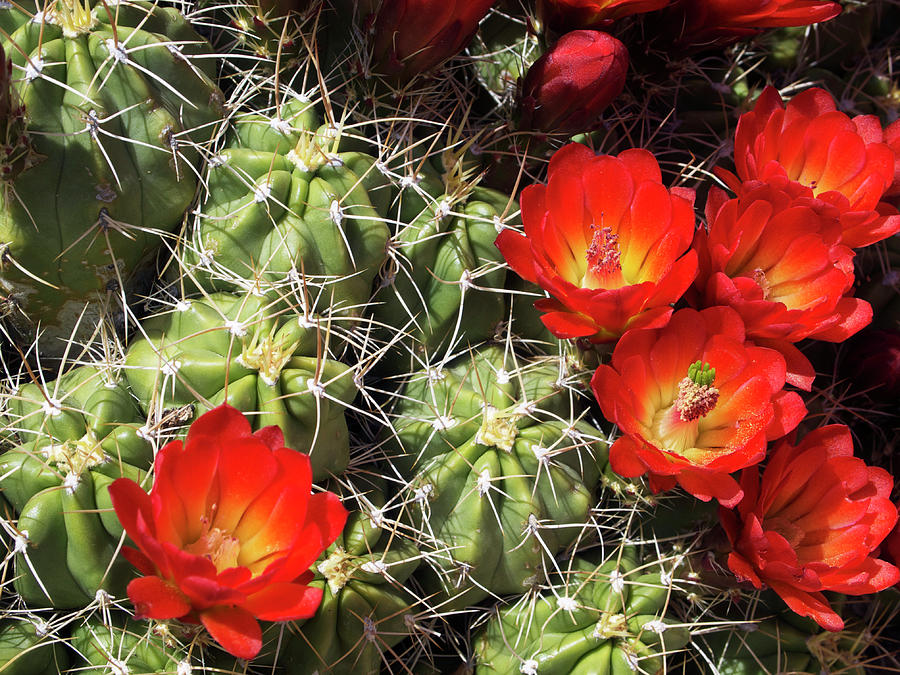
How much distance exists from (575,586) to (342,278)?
589mm

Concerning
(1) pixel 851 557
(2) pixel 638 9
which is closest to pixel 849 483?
(1) pixel 851 557

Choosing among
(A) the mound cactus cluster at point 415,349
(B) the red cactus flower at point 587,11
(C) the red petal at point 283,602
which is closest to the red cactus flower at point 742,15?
(A) the mound cactus cluster at point 415,349

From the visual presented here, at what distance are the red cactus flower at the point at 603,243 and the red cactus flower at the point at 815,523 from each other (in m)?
0.30

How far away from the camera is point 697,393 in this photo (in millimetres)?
1070

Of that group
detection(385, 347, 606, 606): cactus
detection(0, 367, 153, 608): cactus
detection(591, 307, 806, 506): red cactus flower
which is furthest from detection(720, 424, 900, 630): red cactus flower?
detection(0, 367, 153, 608): cactus

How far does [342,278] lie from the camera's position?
3.84 feet

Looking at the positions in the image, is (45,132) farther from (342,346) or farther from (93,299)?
(342,346)

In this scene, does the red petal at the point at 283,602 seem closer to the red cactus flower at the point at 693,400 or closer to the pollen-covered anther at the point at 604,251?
the red cactus flower at the point at 693,400

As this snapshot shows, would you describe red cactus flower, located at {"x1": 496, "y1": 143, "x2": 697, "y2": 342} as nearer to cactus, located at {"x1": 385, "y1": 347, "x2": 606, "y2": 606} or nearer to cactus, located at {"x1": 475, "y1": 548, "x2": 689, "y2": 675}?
cactus, located at {"x1": 385, "y1": 347, "x2": 606, "y2": 606}

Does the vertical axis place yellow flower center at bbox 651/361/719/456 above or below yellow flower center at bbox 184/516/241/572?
below

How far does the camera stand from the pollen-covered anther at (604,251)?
1178mm

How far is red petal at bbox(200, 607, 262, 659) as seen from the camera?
32.7 inches

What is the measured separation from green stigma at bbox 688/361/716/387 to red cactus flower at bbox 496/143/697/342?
0.09 meters

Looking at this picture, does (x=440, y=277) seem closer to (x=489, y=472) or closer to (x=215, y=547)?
(x=489, y=472)
